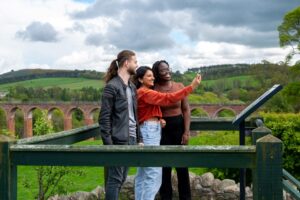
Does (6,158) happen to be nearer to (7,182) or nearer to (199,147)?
(7,182)

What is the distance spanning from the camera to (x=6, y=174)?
257 centimetres

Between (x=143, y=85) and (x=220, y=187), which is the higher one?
(x=143, y=85)

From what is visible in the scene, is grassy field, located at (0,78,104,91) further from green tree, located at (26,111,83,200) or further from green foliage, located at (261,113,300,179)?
green tree, located at (26,111,83,200)

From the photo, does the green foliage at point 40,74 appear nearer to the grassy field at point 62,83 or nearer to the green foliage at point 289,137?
the grassy field at point 62,83

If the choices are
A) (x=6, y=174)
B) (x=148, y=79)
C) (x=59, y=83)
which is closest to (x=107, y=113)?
(x=148, y=79)

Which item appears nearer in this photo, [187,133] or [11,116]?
[187,133]

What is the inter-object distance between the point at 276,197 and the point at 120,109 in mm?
1738

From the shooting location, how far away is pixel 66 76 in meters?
81.4

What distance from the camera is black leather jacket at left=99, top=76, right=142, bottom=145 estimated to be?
12.4 ft

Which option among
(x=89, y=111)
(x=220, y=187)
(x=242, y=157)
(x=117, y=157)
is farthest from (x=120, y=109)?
(x=89, y=111)

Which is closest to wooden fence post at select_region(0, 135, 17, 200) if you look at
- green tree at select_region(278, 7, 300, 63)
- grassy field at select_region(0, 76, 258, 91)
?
green tree at select_region(278, 7, 300, 63)

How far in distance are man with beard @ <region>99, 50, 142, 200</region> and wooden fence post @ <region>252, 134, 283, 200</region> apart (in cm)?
158

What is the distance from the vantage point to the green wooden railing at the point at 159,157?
2330 mm

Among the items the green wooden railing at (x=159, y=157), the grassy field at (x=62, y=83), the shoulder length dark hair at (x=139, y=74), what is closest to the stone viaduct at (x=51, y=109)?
the grassy field at (x=62, y=83)
